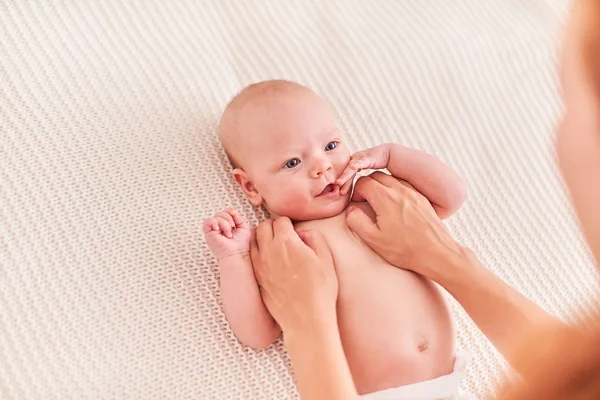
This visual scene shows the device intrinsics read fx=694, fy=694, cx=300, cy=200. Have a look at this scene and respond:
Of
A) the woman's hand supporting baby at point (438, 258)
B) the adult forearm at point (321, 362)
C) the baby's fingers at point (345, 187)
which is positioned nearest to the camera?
the adult forearm at point (321, 362)

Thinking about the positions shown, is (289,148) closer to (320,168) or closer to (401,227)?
(320,168)

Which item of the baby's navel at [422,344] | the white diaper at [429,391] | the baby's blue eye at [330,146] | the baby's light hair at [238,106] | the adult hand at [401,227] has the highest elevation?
the baby's light hair at [238,106]

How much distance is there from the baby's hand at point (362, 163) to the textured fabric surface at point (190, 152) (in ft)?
0.59

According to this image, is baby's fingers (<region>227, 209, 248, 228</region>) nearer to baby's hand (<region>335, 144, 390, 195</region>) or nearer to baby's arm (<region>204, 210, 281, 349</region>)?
baby's arm (<region>204, 210, 281, 349</region>)

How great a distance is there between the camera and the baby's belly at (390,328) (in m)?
1.08

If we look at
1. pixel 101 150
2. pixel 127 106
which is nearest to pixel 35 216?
pixel 101 150

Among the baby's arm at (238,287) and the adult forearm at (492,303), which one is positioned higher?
the baby's arm at (238,287)

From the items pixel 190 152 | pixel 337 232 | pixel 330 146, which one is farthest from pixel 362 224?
pixel 190 152

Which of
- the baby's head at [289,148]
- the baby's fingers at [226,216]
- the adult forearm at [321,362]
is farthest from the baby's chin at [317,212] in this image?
the adult forearm at [321,362]

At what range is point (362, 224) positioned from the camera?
120 cm

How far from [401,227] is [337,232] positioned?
0.11 m

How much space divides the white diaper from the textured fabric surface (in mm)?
189

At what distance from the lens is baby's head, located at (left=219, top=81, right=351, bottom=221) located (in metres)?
1.18

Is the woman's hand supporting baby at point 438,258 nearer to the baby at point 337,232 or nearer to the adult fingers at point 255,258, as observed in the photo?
the baby at point 337,232
